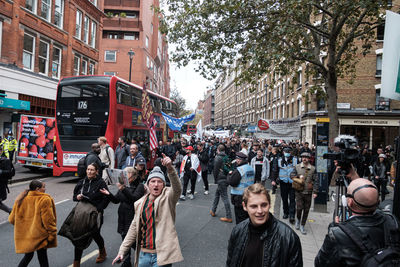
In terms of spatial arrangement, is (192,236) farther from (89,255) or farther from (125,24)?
(125,24)

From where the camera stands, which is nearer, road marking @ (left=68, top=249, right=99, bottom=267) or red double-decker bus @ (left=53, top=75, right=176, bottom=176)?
road marking @ (left=68, top=249, right=99, bottom=267)

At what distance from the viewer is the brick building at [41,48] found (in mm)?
14836

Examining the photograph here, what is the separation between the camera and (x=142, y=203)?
306 cm

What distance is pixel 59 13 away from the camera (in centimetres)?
1891

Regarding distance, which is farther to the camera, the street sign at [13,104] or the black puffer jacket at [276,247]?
the street sign at [13,104]

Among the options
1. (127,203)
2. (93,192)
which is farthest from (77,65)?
(127,203)

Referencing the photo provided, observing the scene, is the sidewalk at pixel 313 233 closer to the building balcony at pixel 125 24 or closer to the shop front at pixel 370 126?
the shop front at pixel 370 126

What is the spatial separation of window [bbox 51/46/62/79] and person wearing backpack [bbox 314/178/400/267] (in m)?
20.7

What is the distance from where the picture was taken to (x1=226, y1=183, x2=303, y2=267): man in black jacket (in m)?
1.99

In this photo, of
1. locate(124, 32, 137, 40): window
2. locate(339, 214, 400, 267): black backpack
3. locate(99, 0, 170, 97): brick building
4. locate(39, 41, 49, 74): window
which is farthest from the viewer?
locate(124, 32, 137, 40): window

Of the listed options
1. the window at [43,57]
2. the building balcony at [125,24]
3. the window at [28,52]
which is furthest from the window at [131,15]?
the window at [28,52]

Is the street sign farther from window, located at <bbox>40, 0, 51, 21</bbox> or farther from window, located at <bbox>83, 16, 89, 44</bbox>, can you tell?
window, located at <bbox>83, 16, 89, 44</bbox>

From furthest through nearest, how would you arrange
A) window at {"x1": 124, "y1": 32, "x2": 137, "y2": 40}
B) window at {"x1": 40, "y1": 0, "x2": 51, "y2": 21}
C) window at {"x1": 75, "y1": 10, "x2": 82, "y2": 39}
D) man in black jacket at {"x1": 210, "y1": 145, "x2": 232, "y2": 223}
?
1. window at {"x1": 124, "y1": 32, "x2": 137, "y2": 40}
2. window at {"x1": 75, "y1": 10, "x2": 82, "y2": 39}
3. window at {"x1": 40, "y1": 0, "x2": 51, "y2": 21}
4. man in black jacket at {"x1": 210, "y1": 145, "x2": 232, "y2": 223}

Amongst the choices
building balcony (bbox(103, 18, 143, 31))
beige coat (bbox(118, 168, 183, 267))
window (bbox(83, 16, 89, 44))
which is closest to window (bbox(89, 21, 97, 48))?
window (bbox(83, 16, 89, 44))
